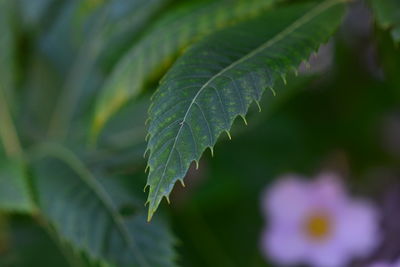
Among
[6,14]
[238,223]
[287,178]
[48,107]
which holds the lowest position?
[238,223]

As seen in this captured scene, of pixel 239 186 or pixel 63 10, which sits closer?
pixel 63 10

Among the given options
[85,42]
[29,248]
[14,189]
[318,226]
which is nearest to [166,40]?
[14,189]

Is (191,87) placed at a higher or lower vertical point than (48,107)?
higher

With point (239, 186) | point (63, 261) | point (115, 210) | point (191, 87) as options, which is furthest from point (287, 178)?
point (191, 87)

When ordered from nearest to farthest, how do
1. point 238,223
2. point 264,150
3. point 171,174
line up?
1. point 171,174
2. point 238,223
3. point 264,150

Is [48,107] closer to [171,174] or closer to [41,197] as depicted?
[41,197]

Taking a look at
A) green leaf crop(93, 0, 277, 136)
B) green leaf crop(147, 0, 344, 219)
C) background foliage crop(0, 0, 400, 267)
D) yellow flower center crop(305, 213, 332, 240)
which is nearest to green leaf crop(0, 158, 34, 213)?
background foliage crop(0, 0, 400, 267)

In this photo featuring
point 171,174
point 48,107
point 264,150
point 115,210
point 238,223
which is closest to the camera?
point 171,174

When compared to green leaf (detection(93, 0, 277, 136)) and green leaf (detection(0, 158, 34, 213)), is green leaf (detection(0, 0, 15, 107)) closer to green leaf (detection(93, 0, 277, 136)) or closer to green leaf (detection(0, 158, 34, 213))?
green leaf (detection(0, 158, 34, 213))
